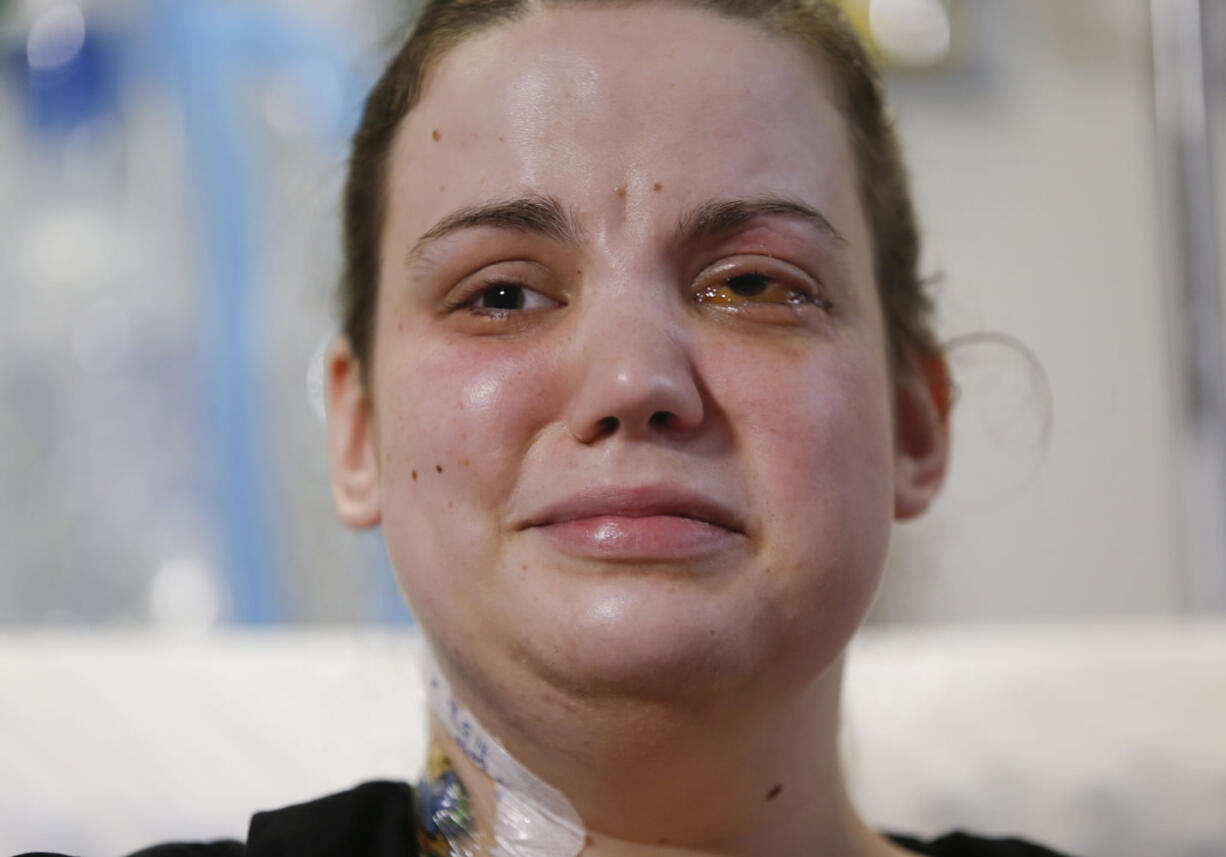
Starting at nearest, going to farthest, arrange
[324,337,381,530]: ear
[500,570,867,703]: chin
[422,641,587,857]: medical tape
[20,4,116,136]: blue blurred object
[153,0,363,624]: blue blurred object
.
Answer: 1. [500,570,867,703]: chin
2. [422,641,587,857]: medical tape
3. [324,337,381,530]: ear
4. [153,0,363,624]: blue blurred object
5. [20,4,116,136]: blue blurred object

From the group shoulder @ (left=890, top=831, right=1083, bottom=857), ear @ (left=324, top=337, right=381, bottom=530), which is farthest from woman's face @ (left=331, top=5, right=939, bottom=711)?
shoulder @ (left=890, top=831, right=1083, bottom=857)

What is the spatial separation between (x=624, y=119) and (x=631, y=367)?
174 mm

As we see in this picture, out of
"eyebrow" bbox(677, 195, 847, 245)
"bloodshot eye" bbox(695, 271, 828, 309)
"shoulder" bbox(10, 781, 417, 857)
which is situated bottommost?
"shoulder" bbox(10, 781, 417, 857)

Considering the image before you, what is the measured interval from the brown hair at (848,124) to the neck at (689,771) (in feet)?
0.98

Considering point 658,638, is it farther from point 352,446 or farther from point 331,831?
point 352,446

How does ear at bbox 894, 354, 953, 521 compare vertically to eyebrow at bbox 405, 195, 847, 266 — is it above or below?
below

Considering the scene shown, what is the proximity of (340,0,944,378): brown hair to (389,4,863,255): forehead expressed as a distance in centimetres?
3

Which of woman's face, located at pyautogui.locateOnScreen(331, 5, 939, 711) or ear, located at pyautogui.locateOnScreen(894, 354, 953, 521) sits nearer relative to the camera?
woman's face, located at pyautogui.locateOnScreen(331, 5, 939, 711)

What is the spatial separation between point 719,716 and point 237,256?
169cm

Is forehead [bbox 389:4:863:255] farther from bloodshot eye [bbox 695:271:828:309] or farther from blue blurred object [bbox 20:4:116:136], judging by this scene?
blue blurred object [bbox 20:4:116:136]

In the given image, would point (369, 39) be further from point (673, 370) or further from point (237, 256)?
point (673, 370)

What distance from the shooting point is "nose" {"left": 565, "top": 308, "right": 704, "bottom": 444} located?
0.68m

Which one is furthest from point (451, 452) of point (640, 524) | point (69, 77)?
point (69, 77)

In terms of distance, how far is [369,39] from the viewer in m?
2.20
